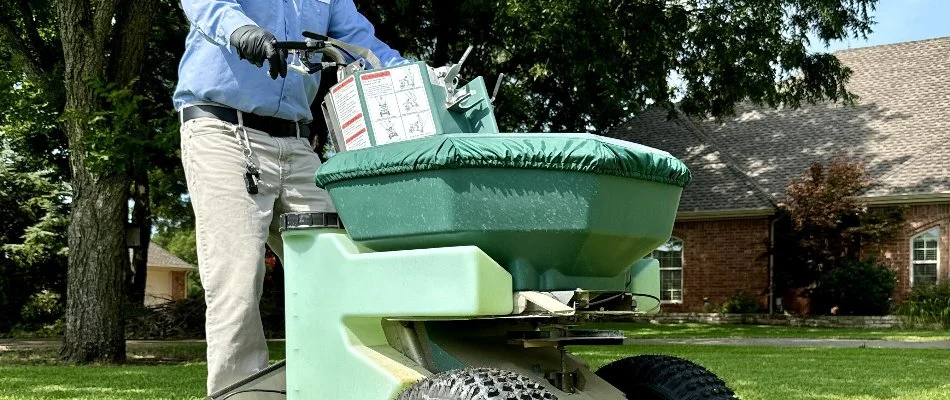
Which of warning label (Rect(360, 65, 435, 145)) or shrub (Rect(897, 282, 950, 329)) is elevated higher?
warning label (Rect(360, 65, 435, 145))

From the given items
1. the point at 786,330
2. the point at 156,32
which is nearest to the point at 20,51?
the point at 156,32

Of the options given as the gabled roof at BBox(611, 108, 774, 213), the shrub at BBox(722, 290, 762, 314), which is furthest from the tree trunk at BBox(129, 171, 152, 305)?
the shrub at BBox(722, 290, 762, 314)

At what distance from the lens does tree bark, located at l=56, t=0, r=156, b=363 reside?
921 centimetres

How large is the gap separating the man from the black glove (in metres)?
0.12

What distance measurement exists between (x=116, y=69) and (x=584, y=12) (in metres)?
6.34

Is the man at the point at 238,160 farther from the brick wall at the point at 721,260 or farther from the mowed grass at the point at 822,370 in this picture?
the brick wall at the point at 721,260

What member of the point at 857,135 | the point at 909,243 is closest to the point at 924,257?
the point at 909,243

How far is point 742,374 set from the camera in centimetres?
789

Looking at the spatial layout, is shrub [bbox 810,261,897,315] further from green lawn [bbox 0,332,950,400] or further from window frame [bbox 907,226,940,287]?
green lawn [bbox 0,332,950,400]

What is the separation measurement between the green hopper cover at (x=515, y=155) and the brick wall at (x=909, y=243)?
1936 centimetres

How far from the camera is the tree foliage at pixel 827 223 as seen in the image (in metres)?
19.7

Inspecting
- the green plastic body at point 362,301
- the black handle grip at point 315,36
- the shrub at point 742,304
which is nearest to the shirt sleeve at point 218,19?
the black handle grip at point 315,36

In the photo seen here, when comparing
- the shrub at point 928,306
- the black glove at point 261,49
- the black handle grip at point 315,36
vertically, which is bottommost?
the shrub at point 928,306

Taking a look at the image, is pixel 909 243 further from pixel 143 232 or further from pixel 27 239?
pixel 27 239
